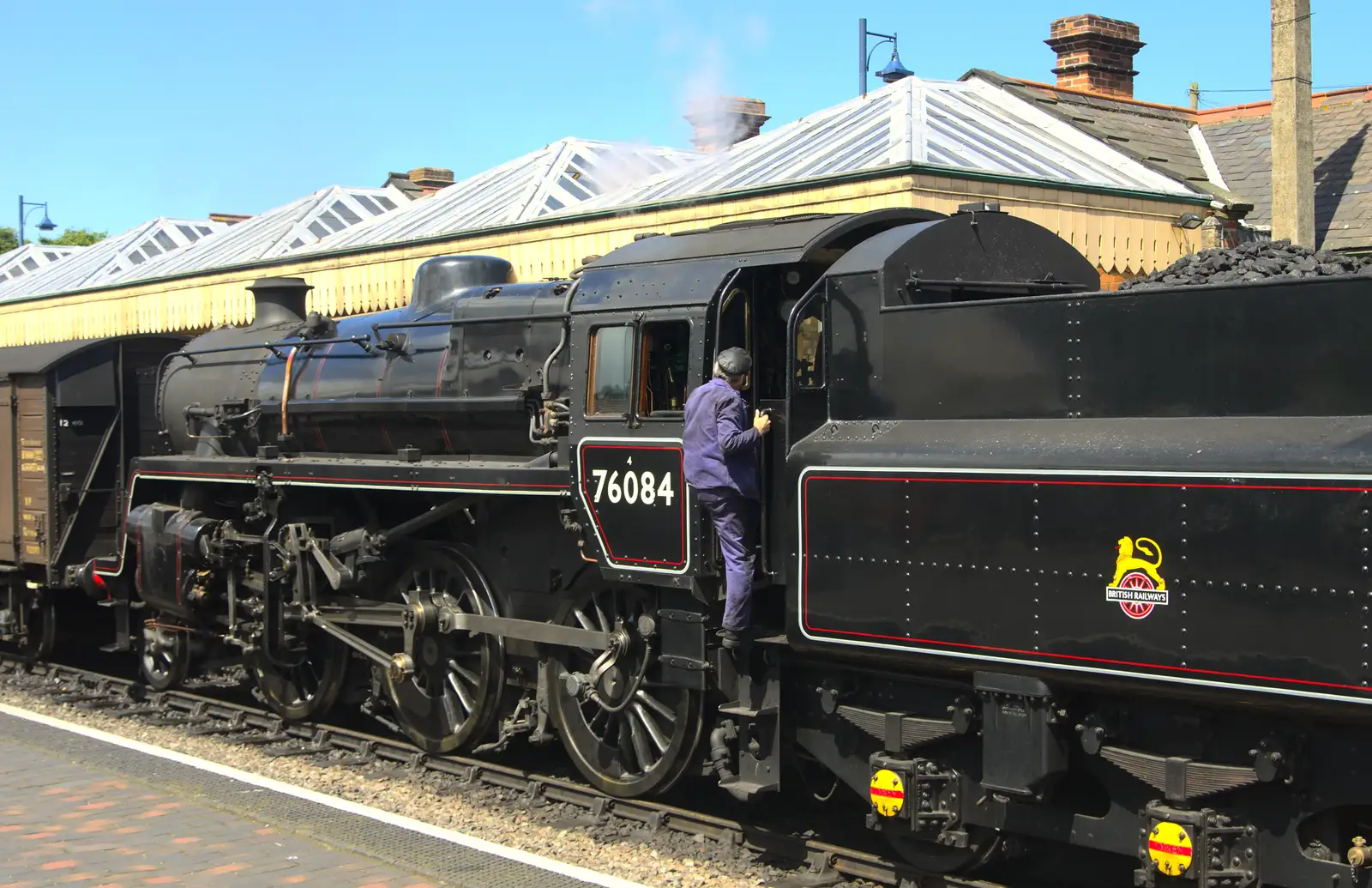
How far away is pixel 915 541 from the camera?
5.50 meters

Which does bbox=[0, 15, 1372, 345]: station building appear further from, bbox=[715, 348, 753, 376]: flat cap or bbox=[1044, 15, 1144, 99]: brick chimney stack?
bbox=[715, 348, 753, 376]: flat cap

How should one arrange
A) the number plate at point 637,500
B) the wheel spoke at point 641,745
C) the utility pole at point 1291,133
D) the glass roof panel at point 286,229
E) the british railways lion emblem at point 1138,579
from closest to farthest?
the british railways lion emblem at point 1138,579
the number plate at point 637,500
the wheel spoke at point 641,745
the utility pole at point 1291,133
the glass roof panel at point 286,229

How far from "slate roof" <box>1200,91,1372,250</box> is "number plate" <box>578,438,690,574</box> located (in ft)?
31.5

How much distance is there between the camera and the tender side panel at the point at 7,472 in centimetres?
1221

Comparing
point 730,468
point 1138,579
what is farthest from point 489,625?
point 1138,579

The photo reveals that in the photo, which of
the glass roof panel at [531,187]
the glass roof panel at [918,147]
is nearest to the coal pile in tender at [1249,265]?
the glass roof panel at [918,147]

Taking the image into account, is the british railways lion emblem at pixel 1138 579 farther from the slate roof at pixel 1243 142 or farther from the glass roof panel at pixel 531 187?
the glass roof panel at pixel 531 187

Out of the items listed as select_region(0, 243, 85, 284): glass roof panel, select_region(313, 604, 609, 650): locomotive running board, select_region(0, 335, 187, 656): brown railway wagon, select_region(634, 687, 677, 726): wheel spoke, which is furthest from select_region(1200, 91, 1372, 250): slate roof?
select_region(0, 243, 85, 284): glass roof panel

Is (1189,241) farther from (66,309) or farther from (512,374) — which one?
(66,309)

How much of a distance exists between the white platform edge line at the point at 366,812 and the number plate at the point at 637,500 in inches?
56.9

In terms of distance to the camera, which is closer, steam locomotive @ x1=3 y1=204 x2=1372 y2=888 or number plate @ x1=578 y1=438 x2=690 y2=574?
steam locomotive @ x1=3 y1=204 x2=1372 y2=888

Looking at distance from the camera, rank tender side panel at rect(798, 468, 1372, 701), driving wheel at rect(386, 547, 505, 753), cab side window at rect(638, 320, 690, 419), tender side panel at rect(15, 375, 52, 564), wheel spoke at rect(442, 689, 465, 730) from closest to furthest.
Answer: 1. tender side panel at rect(798, 468, 1372, 701)
2. cab side window at rect(638, 320, 690, 419)
3. driving wheel at rect(386, 547, 505, 753)
4. wheel spoke at rect(442, 689, 465, 730)
5. tender side panel at rect(15, 375, 52, 564)

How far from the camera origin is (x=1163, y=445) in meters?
4.85

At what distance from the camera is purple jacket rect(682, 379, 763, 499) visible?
609cm
